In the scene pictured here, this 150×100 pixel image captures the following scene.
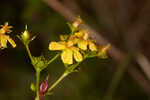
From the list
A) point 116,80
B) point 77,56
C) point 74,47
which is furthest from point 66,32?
point 77,56

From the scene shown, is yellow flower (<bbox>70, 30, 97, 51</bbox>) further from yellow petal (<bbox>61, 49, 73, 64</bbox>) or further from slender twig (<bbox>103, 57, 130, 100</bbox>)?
slender twig (<bbox>103, 57, 130, 100</bbox>)

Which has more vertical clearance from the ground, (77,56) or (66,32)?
(66,32)

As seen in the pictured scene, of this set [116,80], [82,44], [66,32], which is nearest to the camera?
[82,44]

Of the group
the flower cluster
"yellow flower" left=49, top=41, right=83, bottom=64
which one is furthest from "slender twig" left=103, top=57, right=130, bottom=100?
"yellow flower" left=49, top=41, right=83, bottom=64

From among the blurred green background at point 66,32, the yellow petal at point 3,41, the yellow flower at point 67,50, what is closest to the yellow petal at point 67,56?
the yellow flower at point 67,50

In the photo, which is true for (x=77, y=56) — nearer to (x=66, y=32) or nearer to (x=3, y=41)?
(x=3, y=41)
